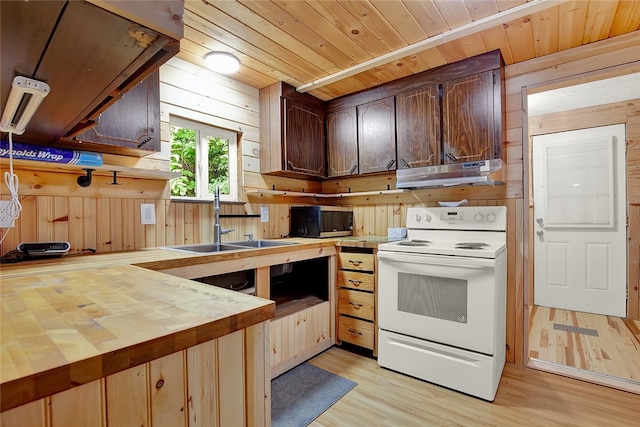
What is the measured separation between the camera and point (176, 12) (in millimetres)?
614

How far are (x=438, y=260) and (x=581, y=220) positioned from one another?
8.31ft

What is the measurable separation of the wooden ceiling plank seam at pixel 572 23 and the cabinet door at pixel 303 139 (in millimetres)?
1901

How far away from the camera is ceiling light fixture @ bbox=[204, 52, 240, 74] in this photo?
2184 millimetres

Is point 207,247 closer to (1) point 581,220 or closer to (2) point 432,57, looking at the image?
(2) point 432,57

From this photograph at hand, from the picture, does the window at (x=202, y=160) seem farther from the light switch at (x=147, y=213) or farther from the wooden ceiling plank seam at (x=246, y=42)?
the wooden ceiling plank seam at (x=246, y=42)

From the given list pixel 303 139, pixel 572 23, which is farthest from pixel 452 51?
pixel 303 139

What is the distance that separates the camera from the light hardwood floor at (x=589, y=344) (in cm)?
219

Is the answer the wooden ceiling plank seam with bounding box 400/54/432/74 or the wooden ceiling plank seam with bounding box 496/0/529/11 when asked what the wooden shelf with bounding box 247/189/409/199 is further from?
the wooden ceiling plank seam with bounding box 496/0/529/11

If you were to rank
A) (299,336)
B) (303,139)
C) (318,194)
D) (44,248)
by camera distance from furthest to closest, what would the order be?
(318,194) < (303,139) < (299,336) < (44,248)

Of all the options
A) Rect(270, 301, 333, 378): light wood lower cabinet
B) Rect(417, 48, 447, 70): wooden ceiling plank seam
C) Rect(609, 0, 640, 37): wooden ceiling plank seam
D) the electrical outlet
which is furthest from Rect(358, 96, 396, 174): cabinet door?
the electrical outlet

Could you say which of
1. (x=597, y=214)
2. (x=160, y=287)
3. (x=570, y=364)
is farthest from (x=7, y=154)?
(x=597, y=214)

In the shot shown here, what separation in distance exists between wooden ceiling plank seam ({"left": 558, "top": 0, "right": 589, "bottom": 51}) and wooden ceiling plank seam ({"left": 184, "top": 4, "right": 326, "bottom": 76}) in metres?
1.55

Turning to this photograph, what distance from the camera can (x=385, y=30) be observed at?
1.95 metres

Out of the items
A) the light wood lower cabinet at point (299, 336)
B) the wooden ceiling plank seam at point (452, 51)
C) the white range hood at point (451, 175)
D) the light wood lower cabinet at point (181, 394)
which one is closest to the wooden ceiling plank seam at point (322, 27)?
the wooden ceiling plank seam at point (452, 51)
